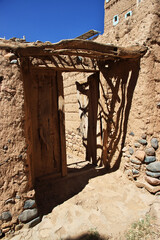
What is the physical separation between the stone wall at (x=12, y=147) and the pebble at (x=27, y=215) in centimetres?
3

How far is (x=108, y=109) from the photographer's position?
3930 mm

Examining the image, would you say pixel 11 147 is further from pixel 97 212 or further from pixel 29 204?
pixel 97 212

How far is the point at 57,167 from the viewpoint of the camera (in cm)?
361

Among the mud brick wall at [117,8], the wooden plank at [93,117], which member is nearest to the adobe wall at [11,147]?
the wooden plank at [93,117]

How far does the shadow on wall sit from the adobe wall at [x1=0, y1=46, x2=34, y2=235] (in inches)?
86.0

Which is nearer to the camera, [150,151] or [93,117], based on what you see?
[150,151]

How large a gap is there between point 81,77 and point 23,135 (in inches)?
120

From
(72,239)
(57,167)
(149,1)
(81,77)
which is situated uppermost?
(149,1)

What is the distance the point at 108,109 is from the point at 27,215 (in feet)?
9.10

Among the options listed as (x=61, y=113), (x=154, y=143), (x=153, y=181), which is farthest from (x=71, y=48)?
(x=153, y=181)

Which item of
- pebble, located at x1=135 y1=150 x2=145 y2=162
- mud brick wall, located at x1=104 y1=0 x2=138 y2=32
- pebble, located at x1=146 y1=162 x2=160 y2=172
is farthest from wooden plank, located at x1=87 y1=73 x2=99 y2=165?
mud brick wall, located at x1=104 y1=0 x2=138 y2=32

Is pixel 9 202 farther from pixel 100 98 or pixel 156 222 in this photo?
pixel 100 98

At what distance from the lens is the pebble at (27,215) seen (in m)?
2.18

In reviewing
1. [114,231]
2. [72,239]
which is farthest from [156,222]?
[72,239]
